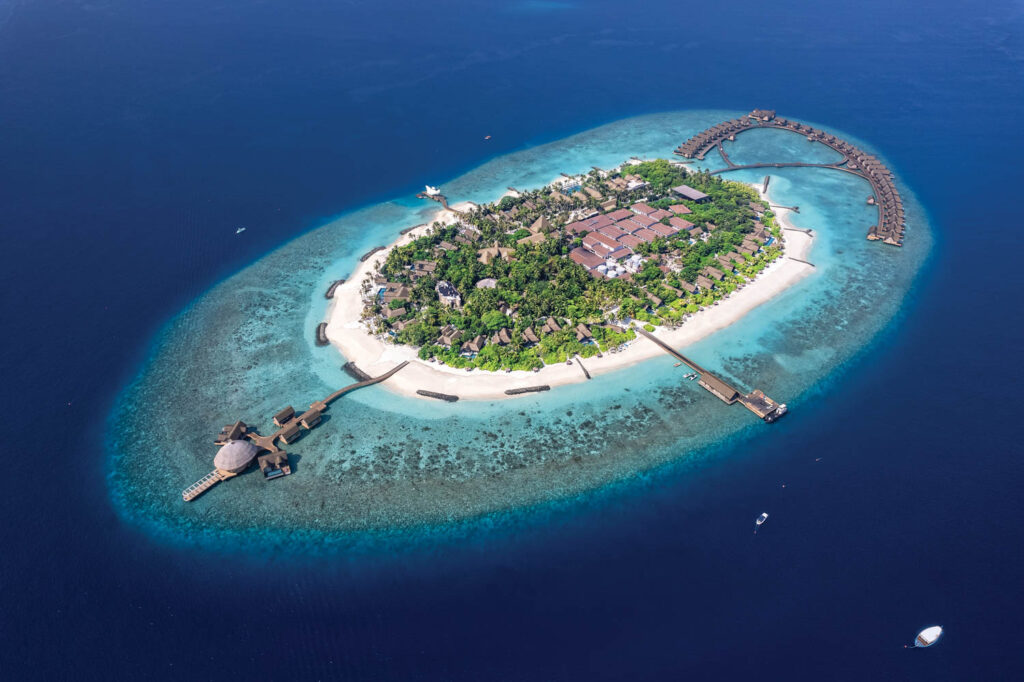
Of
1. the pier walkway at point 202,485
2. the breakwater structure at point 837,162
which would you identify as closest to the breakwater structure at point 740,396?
the breakwater structure at point 837,162

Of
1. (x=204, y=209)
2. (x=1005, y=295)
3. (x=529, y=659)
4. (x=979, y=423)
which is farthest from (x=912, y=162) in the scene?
(x=204, y=209)

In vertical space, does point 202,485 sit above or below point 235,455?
below

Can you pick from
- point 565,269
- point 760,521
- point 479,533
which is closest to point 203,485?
point 479,533

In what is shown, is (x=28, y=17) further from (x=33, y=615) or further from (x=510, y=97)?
(x=33, y=615)

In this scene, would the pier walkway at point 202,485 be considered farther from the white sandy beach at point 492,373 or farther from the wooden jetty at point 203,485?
the white sandy beach at point 492,373

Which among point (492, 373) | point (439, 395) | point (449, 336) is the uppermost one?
point (449, 336)

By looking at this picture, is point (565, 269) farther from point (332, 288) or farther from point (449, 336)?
point (332, 288)
